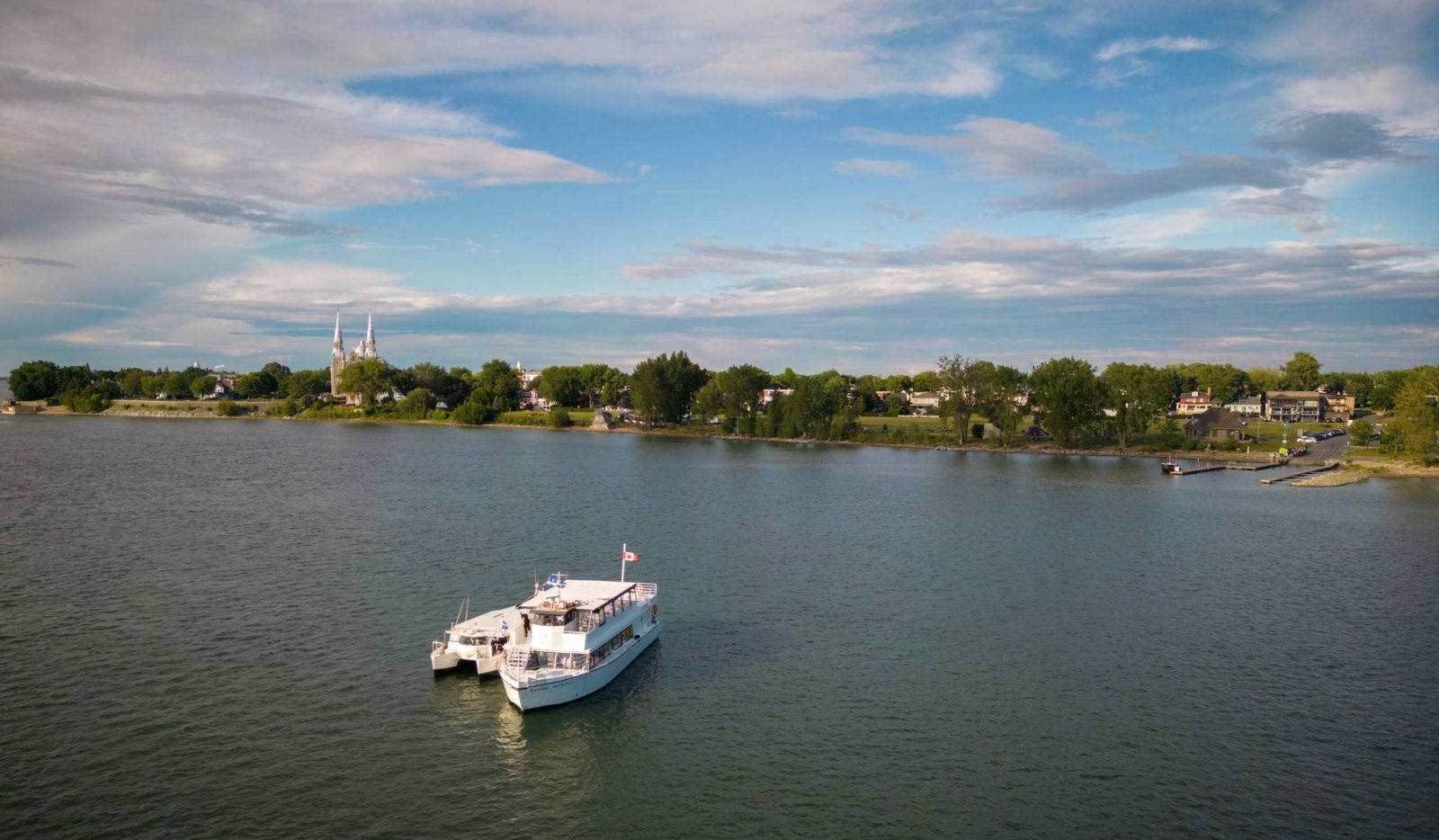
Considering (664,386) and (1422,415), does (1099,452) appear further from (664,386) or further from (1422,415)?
(664,386)

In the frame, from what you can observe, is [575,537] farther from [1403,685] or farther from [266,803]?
[1403,685]

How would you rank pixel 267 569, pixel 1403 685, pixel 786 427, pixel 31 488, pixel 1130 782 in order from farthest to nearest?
pixel 786 427 < pixel 31 488 < pixel 267 569 < pixel 1403 685 < pixel 1130 782

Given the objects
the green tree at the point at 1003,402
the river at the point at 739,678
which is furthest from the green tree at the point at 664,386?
the river at the point at 739,678

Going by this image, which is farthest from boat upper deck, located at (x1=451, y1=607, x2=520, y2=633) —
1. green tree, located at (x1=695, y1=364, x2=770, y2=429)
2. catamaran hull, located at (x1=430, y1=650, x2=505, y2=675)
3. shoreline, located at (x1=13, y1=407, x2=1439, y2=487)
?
green tree, located at (x1=695, y1=364, x2=770, y2=429)

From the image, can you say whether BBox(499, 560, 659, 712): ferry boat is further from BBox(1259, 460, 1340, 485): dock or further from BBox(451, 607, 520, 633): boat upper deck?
BBox(1259, 460, 1340, 485): dock

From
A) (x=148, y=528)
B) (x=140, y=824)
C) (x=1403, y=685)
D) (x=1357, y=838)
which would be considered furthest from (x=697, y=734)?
(x=148, y=528)

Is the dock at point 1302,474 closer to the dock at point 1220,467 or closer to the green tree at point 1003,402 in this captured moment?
the dock at point 1220,467
